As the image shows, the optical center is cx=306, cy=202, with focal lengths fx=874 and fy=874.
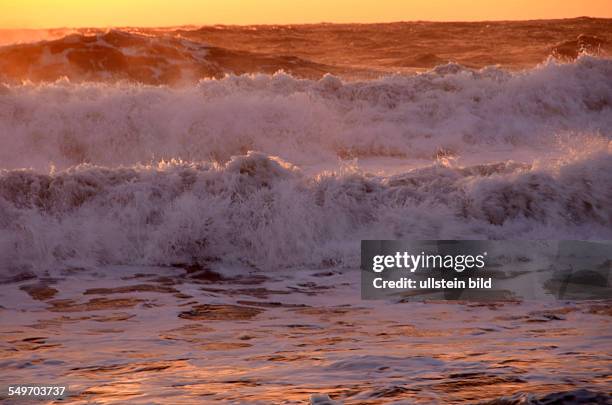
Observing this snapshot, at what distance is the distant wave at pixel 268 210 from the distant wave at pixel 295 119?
474 cm

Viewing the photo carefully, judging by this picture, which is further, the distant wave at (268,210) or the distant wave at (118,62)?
the distant wave at (118,62)

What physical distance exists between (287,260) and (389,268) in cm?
104

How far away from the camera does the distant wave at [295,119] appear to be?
51.0ft

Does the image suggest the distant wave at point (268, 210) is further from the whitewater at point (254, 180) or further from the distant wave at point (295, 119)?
the distant wave at point (295, 119)

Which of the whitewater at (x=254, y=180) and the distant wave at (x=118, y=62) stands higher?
the distant wave at (x=118, y=62)

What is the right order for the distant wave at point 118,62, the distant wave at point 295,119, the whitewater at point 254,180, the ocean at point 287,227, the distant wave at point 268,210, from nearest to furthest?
the ocean at point 287,227 < the distant wave at point 268,210 < the whitewater at point 254,180 < the distant wave at point 295,119 < the distant wave at point 118,62

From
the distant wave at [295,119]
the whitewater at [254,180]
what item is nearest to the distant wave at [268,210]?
the whitewater at [254,180]

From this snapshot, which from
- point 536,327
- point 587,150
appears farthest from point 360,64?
point 536,327

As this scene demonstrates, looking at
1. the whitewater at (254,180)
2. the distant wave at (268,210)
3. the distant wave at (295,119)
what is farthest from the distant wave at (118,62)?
the distant wave at (268,210)

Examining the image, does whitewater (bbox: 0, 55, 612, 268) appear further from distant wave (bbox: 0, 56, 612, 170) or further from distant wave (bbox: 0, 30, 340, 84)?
distant wave (bbox: 0, 30, 340, 84)

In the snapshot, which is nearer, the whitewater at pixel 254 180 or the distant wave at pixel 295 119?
the whitewater at pixel 254 180

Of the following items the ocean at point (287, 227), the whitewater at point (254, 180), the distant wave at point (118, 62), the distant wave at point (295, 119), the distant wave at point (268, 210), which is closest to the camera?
the ocean at point (287, 227)

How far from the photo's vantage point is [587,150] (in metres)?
11.3

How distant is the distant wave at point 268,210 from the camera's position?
870cm
